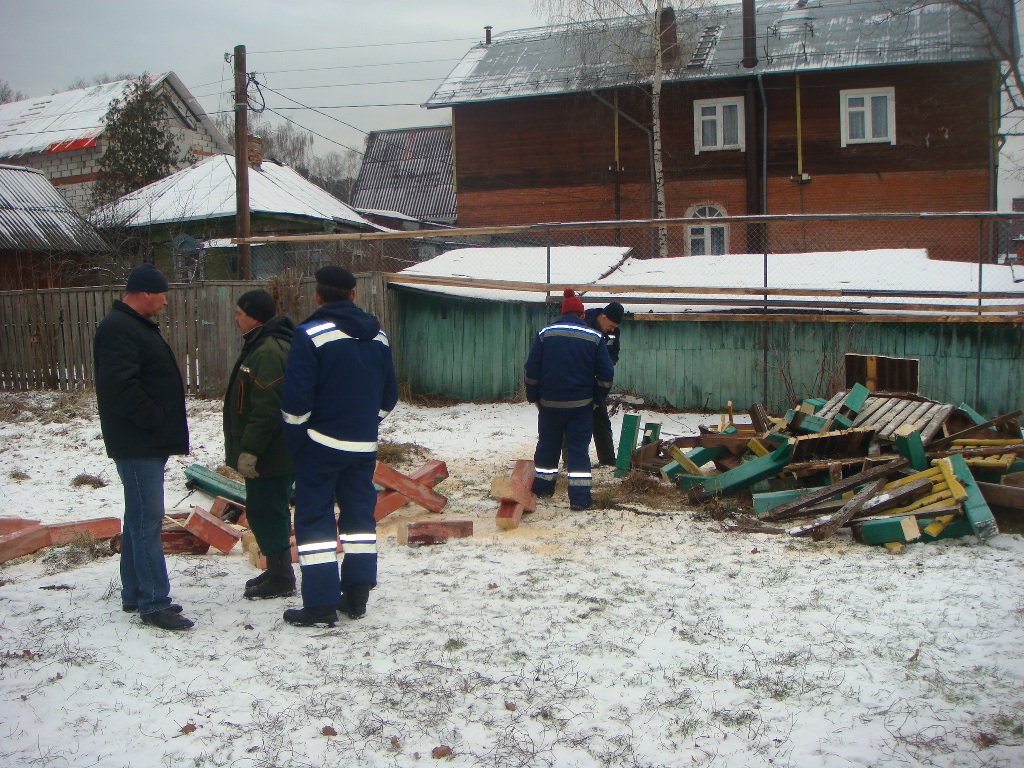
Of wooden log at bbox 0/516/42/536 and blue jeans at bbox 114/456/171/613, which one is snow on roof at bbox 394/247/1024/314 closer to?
wooden log at bbox 0/516/42/536

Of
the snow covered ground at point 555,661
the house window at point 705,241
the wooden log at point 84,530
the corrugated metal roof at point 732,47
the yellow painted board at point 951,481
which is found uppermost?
the corrugated metal roof at point 732,47

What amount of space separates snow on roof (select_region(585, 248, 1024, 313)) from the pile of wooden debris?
3.50 metres

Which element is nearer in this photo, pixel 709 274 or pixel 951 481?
pixel 951 481

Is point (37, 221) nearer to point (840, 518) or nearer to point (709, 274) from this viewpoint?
point (709, 274)

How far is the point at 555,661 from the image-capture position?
12.8 feet

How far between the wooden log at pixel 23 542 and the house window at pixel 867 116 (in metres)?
22.0

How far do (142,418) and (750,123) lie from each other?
71.4 feet

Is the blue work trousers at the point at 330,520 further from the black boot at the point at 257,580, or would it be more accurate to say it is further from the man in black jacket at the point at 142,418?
the man in black jacket at the point at 142,418

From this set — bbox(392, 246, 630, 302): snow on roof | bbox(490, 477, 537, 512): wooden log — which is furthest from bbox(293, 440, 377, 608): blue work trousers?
bbox(392, 246, 630, 302): snow on roof

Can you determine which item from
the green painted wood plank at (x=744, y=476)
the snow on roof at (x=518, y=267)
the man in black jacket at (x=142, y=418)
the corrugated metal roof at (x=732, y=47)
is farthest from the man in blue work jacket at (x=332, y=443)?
the corrugated metal roof at (x=732, y=47)

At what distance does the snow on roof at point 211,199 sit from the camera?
22.8 meters

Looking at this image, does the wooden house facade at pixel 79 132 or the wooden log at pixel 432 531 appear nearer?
the wooden log at pixel 432 531

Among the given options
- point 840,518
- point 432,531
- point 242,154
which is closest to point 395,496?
point 432,531

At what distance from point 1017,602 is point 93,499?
6967 mm
